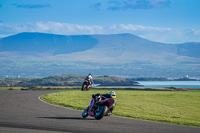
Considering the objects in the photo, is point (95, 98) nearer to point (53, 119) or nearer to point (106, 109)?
point (106, 109)

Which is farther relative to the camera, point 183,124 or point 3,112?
point 3,112

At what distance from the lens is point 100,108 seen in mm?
21531

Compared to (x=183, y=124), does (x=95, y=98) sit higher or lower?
higher

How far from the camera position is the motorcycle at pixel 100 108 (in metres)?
21.0

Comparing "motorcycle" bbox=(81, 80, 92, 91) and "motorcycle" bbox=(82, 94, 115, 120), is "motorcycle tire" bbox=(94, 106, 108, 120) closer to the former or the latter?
"motorcycle" bbox=(82, 94, 115, 120)

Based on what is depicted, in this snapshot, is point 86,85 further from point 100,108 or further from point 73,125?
point 73,125

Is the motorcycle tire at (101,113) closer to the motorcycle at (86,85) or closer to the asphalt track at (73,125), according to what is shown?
the asphalt track at (73,125)

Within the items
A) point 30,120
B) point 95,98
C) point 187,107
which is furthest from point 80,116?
point 187,107

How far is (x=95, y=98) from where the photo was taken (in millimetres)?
22078

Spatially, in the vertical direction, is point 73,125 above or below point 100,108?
below

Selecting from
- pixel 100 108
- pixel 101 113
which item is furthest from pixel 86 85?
pixel 101 113

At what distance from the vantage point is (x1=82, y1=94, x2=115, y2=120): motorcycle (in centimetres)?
2098

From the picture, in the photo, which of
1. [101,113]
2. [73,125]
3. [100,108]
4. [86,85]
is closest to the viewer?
[73,125]

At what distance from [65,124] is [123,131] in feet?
9.73
